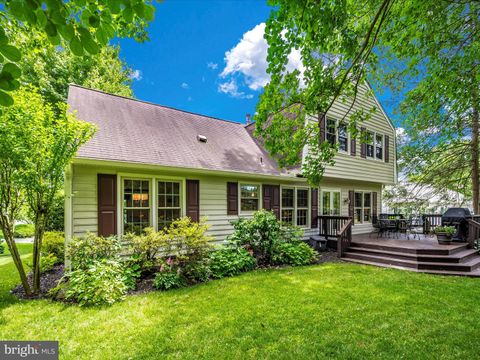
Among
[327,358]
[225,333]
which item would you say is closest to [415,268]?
[327,358]

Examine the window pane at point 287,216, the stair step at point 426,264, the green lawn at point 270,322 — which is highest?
the window pane at point 287,216

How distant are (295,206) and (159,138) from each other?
228 inches

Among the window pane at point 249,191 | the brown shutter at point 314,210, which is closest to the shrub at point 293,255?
the window pane at point 249,191

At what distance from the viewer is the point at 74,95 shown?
24.7 ft

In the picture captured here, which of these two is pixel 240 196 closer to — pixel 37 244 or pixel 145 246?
pixel 145 246

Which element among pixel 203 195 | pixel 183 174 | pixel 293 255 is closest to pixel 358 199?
pixel 293 255

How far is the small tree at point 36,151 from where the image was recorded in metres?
4.52

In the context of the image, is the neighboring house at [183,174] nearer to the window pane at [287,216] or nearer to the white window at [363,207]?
the window pane at [287,216]

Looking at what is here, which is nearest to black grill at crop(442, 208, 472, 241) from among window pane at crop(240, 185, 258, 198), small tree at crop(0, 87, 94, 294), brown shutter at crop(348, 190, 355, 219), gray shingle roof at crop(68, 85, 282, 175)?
brown shutter at crop(348, 190, 355, 219)

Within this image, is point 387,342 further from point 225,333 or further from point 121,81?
point 121,81

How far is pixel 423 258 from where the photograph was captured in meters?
7.10

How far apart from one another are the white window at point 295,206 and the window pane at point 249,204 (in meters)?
1.41

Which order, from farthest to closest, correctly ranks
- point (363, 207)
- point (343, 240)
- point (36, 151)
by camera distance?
point (363, 207) → point (343, 240) → point (36, 151)

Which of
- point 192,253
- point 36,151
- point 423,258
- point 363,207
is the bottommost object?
point 423,258
